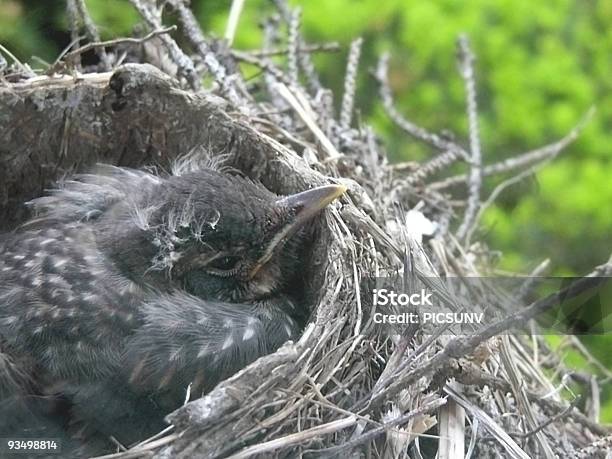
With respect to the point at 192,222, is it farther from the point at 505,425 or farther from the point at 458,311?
the point at 505,425

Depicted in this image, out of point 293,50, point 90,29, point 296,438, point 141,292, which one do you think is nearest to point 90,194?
point 141,292

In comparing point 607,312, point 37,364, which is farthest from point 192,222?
point 607,312

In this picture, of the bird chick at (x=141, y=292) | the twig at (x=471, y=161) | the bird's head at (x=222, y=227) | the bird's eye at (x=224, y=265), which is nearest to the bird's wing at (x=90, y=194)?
the bird chick at (x=141, y=292)

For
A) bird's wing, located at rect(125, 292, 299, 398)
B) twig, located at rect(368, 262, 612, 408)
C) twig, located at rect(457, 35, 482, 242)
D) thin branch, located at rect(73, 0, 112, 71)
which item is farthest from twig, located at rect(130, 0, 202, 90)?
twig, located at rect(368, 262, 612, 408)

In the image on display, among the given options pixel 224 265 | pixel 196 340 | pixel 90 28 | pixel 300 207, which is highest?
pixel 90 28

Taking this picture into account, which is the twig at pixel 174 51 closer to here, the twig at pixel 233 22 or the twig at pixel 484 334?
the twig at pixel 233 22

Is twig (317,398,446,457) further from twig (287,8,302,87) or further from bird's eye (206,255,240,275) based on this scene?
twig (287,8,302,87)

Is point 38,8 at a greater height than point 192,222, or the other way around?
point 38,8

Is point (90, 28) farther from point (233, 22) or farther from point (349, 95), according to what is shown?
point (349, 95)
